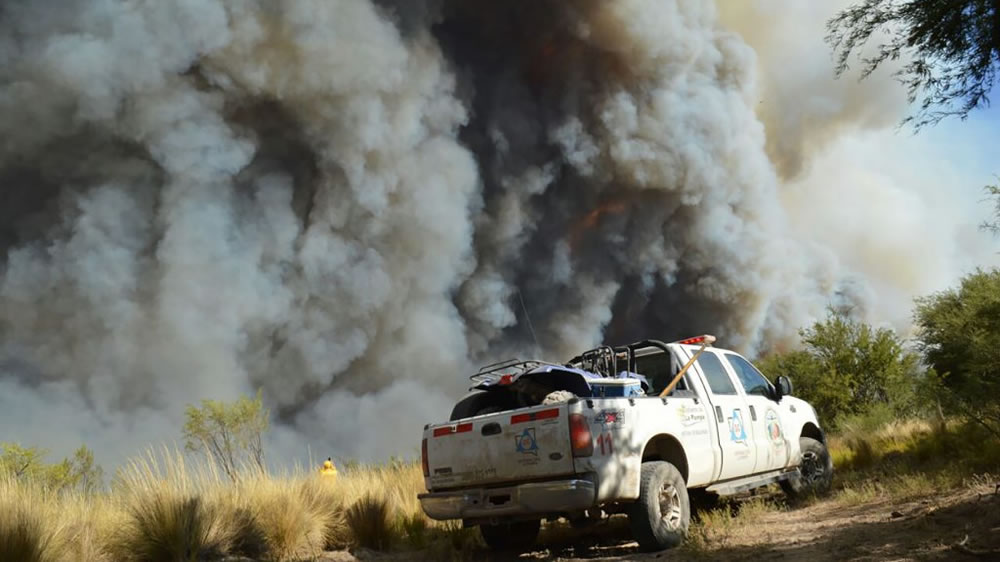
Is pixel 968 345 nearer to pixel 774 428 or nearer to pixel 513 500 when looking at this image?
pixel 774 428

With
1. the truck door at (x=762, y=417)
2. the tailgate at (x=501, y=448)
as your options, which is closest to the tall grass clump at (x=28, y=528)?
the tailgate at (x=501, y=448)

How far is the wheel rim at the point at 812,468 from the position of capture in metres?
7.64

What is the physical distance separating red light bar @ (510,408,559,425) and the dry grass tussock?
1.76 metres

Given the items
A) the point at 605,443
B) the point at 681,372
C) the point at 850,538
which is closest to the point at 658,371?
the point at 681,372

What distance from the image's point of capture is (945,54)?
675cm

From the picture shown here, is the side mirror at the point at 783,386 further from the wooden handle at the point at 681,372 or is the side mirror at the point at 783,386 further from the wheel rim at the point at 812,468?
the wooden handle at the point at 681,372

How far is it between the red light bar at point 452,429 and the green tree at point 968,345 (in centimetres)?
514

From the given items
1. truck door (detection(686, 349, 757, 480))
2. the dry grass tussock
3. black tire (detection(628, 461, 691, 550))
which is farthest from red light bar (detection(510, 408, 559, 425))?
truck door (detection(686, 349, 757, 480))

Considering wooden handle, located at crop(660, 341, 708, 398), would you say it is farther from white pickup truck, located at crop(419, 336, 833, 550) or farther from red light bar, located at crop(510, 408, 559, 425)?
red light bar, located at crop(510, 408, 559, 425)

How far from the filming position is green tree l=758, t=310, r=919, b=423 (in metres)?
18.3

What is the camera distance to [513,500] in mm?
4930

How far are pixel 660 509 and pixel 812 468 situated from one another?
3.48 metres

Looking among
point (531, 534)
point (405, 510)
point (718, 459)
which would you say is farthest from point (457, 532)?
point (718, 459)

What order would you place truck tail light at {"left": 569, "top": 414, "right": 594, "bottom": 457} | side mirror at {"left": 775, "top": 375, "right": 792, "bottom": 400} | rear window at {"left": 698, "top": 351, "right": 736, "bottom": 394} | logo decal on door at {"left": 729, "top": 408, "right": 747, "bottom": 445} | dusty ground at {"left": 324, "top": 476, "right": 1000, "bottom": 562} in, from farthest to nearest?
side mirror at {"left": 775, "top": 375, "right": 792, "bottom": 400}
rear window at {"left": 698, "top": 351, "right": 736, "bottom": 394}
logo decal on door at {"left": 729, "top": 408, "right": 747, "bottom": 445}
truck tail light at {"left": 569, "top": 414, "right": 594, "bottom": 457}
dusty ground at {"left": 324, "top": 476, "right": 1000, "bottom": 562}
